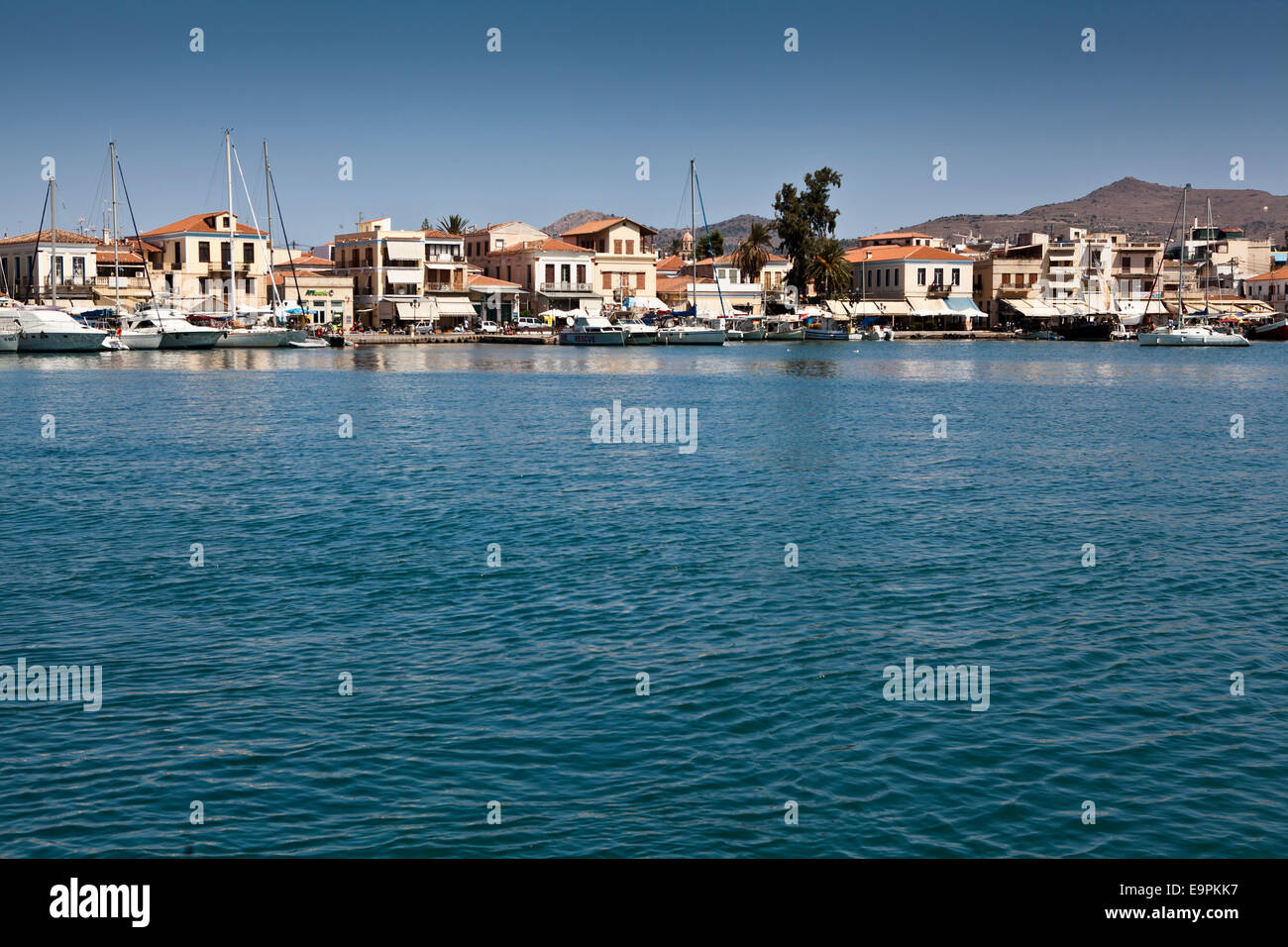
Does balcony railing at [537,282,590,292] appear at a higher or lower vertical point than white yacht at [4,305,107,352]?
higher

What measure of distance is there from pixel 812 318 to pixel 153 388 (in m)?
79.2

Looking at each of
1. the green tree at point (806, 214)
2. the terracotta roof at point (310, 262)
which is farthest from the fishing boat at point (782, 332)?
the terracotta roof at point (310, 262)

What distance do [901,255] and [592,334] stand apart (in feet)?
143

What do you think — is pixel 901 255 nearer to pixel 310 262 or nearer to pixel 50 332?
pixel 310 262

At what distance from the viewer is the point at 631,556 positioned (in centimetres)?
1839

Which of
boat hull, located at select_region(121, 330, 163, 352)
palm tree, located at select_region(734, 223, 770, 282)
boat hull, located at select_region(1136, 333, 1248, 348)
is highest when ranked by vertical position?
palm tree, located at select_region(734, 223, 770, 282)

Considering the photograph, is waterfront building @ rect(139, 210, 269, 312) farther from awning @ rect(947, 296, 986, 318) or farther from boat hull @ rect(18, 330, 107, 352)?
awning @ rect(947, 296, 986, 318)

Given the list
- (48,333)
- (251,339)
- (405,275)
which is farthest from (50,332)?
(405,275)

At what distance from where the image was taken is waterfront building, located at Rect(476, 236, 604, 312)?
115 m

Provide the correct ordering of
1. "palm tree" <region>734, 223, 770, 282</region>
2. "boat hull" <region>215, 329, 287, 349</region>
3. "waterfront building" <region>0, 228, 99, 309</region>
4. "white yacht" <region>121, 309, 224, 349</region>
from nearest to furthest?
"white yacht" <region>121, 309, 224, 349</region> < "boat hull" <region>215, 329, 287, 349</region> < "waterfront building" <region>0, 228, 99, 309</region> < "palm tree" <region>734, 223, 770, 282</region>

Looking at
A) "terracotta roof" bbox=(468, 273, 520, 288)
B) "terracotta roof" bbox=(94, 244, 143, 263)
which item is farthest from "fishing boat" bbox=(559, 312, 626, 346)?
"terracotta roof" bbox=(94, 244, 143, 263)

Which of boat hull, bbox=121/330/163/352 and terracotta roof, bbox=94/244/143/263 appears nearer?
boat hull, bbox=121/330/163/352

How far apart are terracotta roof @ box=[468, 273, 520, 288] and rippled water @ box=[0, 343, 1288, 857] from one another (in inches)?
3290

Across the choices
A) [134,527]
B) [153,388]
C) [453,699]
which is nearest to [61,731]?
[453,699]
